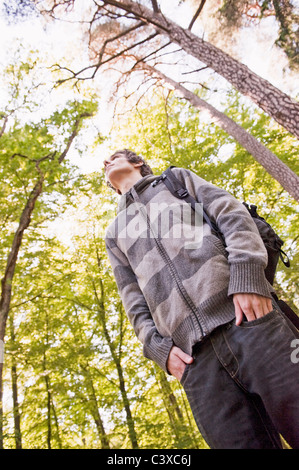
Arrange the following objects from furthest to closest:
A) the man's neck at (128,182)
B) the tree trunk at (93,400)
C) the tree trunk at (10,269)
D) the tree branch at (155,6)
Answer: the tree trunk at (93,400) < the tree branch at (155,6) < the tree trunk at (10,269) < the man's neck at (128,182)

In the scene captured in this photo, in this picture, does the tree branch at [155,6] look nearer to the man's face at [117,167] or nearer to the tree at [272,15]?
the tree at [272,15]

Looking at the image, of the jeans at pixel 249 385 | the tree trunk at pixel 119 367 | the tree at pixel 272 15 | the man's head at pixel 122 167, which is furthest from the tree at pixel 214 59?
the tree trunk at pixel 119 367

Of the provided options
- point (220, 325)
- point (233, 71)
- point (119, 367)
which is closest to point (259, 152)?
point (233, 71)

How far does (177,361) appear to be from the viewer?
1565 millimetres

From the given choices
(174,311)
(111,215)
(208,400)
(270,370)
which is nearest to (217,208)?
(174,311)

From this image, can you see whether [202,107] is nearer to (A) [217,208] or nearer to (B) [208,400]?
(A) [217,208]

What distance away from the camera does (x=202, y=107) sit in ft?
25.5

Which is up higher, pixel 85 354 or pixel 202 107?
pixel 202 107

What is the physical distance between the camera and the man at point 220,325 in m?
1.27

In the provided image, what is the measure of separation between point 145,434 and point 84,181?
23.0 feet

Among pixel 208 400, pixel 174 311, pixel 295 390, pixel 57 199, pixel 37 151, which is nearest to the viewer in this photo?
pixel 295 390

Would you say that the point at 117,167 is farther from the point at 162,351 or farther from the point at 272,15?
the point at 272,15

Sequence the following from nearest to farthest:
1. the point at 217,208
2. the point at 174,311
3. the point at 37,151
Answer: the point at 174,311
the point at 217,208
the point at 37,151

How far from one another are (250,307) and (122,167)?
1.68 m
